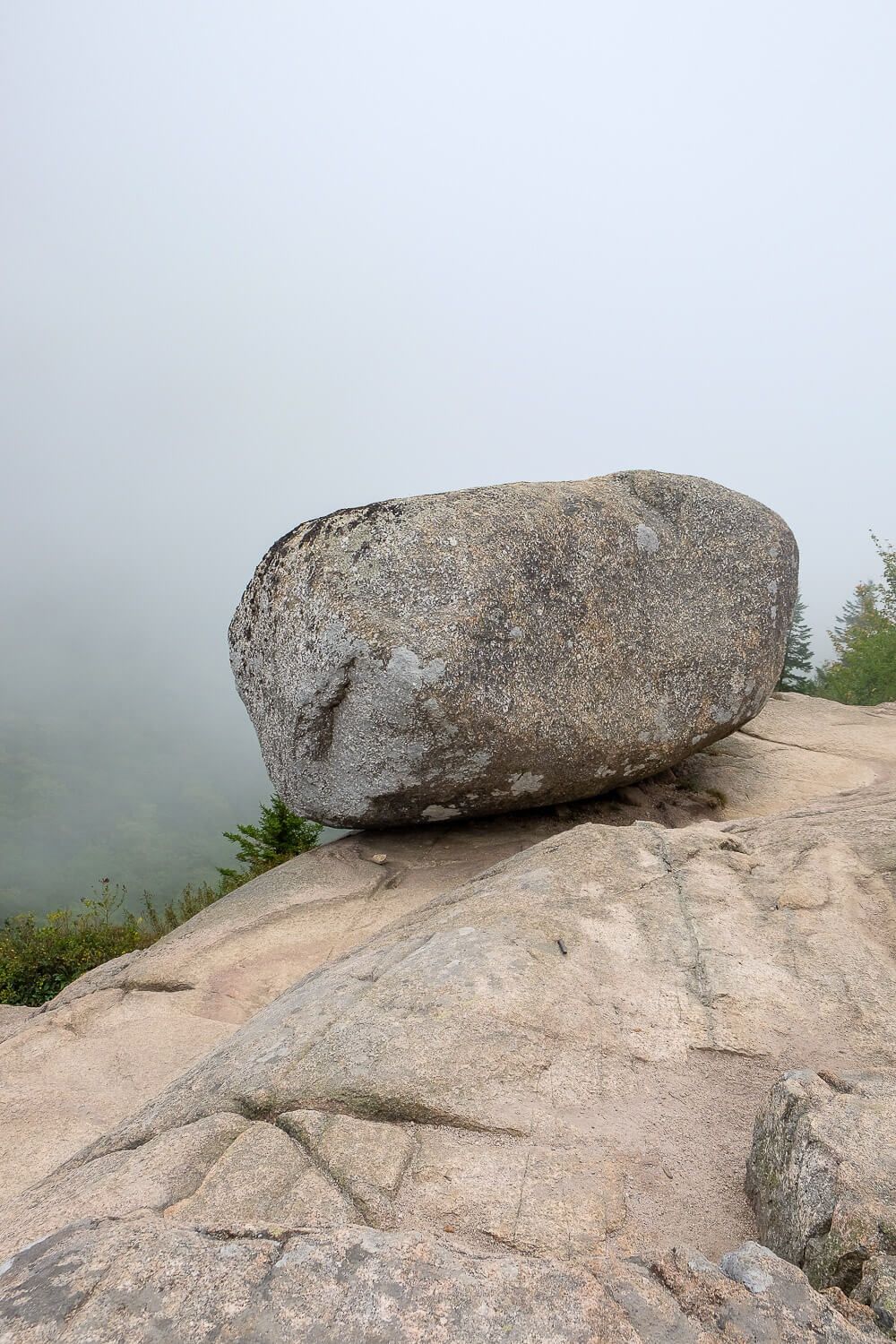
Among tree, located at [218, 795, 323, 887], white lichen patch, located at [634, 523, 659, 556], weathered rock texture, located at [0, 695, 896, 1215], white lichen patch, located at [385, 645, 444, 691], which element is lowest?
tree, located at [218, 795, 323, 887]

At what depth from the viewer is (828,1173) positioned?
7.39 ft

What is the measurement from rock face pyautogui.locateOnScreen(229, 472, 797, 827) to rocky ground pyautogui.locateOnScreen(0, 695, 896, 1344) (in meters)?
1.87

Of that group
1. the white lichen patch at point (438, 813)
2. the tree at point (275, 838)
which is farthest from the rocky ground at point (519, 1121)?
the tree at point (275, 838)

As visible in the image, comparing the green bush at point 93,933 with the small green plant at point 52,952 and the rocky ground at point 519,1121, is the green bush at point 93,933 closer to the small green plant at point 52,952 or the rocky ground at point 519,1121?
the small green plant at point 52,952

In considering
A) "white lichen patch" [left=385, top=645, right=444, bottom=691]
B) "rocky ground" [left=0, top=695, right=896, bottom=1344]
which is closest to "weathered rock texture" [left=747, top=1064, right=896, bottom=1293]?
"rocky ground" [left=0, top=695, right=896, bottom=1344]

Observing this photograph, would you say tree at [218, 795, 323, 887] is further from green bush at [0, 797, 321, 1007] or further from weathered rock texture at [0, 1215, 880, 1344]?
weathered rock texture at [0, 1215, 880, 1344]

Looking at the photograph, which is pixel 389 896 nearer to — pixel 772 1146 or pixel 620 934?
pixel 620 934

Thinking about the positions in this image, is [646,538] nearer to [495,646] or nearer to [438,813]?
[495,646]

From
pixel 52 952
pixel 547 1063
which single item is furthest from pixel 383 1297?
pixel 52 952

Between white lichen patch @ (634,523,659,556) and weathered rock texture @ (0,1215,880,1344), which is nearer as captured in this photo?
weathered rock texture @ (0,1215,880,1344)

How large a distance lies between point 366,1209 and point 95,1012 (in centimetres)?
443

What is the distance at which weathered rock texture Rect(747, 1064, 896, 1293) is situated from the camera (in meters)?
2.05

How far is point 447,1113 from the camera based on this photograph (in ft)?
9.53

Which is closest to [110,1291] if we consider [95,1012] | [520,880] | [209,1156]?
[209,1156]
